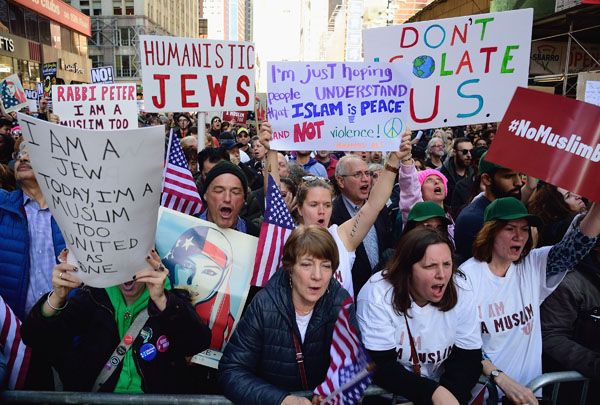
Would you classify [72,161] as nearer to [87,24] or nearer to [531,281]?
[531,281]

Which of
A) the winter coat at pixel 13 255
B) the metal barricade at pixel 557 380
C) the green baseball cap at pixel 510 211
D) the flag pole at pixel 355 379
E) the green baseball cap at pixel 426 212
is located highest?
the green baseball cap at pixel 510 211

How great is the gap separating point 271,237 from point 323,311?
822 millimetres

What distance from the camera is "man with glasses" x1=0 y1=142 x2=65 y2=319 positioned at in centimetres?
314

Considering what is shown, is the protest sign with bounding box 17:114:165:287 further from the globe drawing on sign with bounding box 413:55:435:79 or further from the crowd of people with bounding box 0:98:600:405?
the globe drawing on sign with bounding box 413:55:435:79

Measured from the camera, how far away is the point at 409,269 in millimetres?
2734

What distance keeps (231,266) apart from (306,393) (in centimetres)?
106

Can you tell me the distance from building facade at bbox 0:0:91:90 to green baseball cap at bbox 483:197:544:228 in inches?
1046

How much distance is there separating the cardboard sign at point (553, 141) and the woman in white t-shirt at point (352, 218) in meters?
0.75

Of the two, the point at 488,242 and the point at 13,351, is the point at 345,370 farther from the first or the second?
the point at 13,351

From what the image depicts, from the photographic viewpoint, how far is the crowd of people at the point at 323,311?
2.55m

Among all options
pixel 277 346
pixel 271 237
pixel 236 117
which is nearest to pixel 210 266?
pixel 271 237

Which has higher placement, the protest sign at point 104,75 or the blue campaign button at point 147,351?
the protest sign at point 104,75

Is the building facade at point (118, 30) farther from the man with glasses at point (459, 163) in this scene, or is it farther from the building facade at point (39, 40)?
the man with glasses at point (459, 163)

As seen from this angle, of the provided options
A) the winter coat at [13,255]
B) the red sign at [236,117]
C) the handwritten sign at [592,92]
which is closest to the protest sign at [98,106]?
the winter coat at [13,255]
